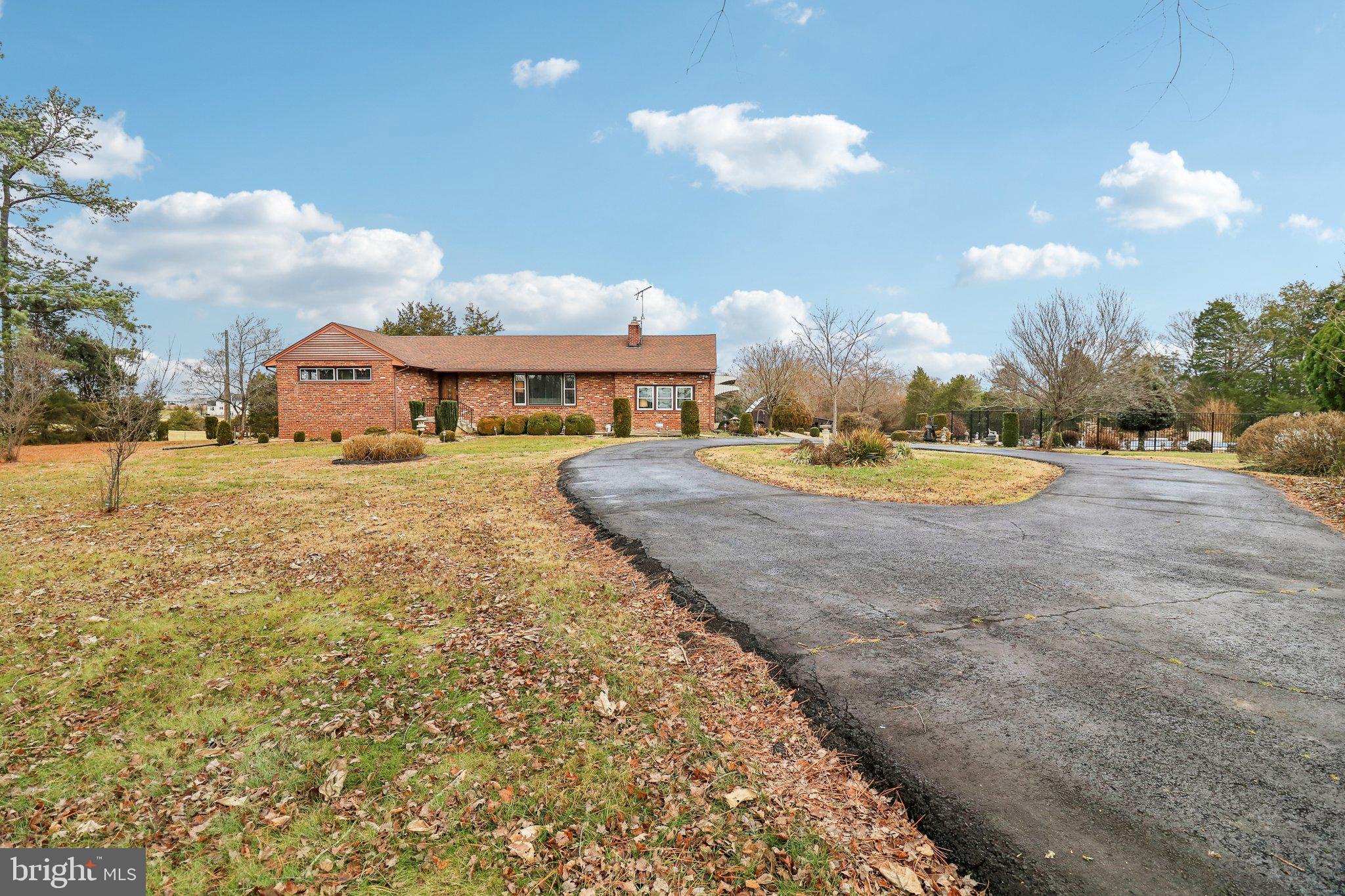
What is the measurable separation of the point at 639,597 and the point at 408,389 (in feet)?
88.6

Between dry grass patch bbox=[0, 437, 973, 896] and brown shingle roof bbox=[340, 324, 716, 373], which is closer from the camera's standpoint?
dry grass patch bbox=[0, 437, 973, 896]

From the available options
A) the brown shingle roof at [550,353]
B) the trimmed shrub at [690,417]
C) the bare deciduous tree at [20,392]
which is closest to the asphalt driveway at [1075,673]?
the trimmed shrub at [690,417]

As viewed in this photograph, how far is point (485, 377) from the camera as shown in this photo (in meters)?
30.9

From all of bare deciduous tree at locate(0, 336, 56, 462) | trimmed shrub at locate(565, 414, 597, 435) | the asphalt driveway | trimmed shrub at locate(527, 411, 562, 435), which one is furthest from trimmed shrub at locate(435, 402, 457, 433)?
the asphalt driveway

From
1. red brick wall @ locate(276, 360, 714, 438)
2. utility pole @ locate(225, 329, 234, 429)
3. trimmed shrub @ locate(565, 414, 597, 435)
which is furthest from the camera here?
utility pole @ locate(225, 329, 234, 429)

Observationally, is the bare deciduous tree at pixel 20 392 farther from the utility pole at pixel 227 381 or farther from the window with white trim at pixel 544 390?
the window with white trim at pixel 544 390

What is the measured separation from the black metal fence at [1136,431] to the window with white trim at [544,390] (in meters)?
20.5

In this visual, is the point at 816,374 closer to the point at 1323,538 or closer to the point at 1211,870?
the point at 1323,538

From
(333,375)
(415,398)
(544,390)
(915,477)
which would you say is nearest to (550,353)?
(544,390)

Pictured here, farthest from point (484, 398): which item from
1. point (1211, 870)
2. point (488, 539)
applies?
point (1211, 870)

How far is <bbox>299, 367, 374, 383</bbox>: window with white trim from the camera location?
1097 inches

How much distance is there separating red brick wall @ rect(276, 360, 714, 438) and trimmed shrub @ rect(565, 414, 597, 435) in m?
2.50

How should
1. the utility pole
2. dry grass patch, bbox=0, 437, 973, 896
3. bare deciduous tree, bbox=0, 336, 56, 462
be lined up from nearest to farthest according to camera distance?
dry grass patch, bbox=0, 437, 973, 896 → bare deciduous tree, bbox=0, 336, 56, 462 → the utility pole

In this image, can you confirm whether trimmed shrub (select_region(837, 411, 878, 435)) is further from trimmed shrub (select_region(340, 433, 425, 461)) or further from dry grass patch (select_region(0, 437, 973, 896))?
trimmed shrub (select_region(340, 433, 425, 461))
